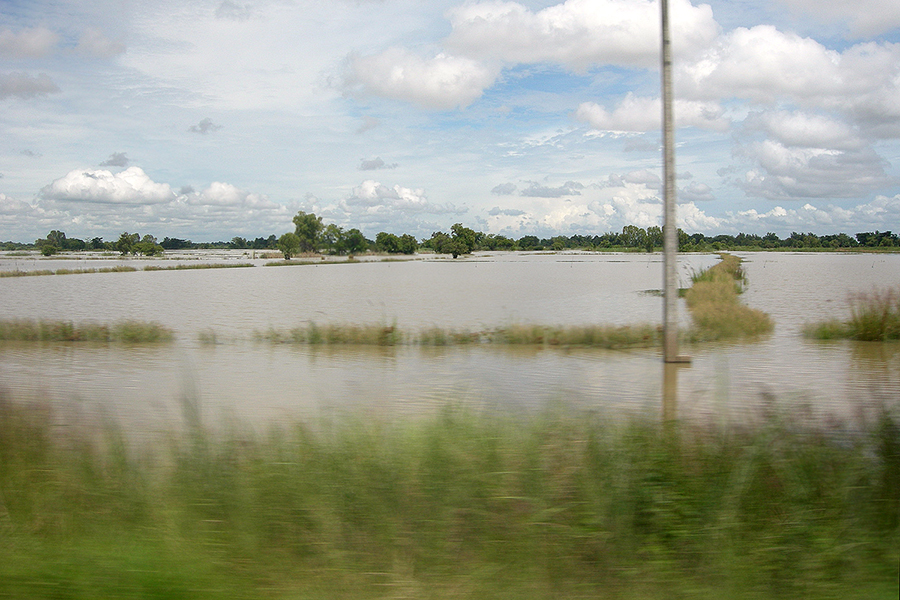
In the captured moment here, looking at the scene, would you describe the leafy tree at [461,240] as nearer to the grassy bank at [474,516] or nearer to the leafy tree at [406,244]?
the leafy tree at [406,244]

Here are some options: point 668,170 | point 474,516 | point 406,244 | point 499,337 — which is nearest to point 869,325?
point 499,337

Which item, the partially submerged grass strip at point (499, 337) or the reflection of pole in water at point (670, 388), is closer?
the reflection of pole in water at point (670, 388)

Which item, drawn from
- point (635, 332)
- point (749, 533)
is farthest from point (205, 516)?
point (635, 332)

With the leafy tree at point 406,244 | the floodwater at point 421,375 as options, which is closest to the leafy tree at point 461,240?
the leafy tree at point 406,244

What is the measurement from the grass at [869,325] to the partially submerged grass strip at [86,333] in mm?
20250

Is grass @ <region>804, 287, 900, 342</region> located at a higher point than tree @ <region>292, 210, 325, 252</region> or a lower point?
lower

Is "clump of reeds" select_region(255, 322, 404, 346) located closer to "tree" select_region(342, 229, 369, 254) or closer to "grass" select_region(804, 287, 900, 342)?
"grass" select_region(804, 287, 900, 342)

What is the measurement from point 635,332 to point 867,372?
600 centimetres

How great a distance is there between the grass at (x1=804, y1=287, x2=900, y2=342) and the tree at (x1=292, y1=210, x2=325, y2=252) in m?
118

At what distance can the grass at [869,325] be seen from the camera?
61.2ft

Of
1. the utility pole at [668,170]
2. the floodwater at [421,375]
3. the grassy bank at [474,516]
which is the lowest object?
the floodwater at [421,375]

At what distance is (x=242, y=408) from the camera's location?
37.4ft

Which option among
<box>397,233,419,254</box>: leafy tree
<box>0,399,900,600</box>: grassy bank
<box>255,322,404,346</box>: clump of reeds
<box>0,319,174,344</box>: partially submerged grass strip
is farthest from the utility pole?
<box>397,233,419,254</box>: leafy tree

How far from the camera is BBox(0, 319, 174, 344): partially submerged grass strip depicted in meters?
21.4
